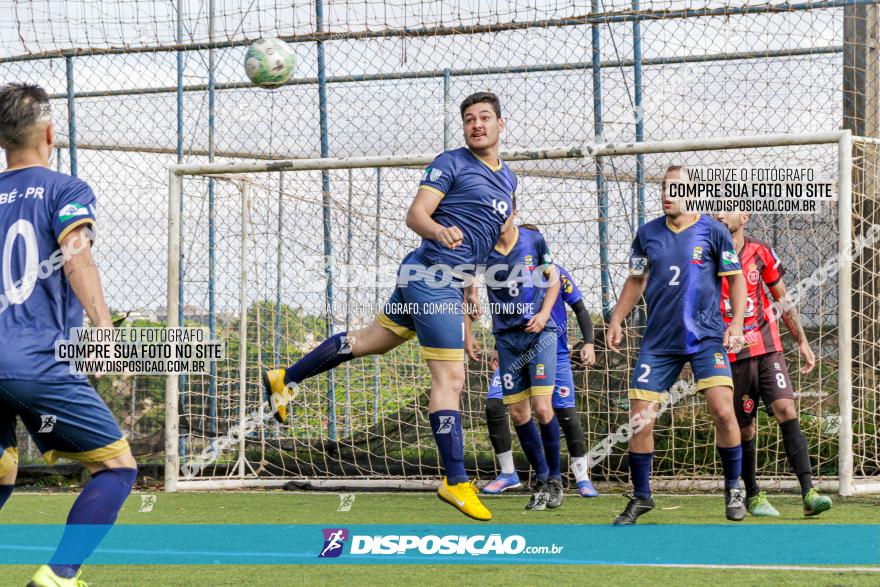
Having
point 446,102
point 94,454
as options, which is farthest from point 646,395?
point 446,102

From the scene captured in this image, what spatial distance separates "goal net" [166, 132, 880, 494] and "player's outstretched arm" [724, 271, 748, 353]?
70.2 inches

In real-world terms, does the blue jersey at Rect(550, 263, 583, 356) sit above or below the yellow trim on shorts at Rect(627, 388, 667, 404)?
above

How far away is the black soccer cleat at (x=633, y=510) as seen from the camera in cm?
634

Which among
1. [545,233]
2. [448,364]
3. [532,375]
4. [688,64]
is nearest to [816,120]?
[688,64]

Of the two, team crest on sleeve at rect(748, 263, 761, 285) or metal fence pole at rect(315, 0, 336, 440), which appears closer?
team crest on sleeve at rect(748, 263, 761, 285)

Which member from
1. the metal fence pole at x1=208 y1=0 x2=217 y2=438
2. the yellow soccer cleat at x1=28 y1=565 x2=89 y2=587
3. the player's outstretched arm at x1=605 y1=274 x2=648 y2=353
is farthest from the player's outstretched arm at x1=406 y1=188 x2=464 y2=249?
the metal fence pole at x1=208 y1=0 x2=217 y2=438

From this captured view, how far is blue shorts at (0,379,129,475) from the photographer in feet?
12.5

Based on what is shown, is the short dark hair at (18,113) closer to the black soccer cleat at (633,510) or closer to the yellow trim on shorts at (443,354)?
the yellow trim on shorts at (443,354)

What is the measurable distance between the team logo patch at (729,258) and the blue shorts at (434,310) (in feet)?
6.13

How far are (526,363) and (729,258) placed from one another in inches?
70.2

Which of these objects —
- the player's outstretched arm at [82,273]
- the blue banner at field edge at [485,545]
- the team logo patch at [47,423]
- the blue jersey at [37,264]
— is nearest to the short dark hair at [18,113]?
the blue jersey at [37,264]

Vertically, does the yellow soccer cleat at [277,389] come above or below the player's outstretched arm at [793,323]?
below

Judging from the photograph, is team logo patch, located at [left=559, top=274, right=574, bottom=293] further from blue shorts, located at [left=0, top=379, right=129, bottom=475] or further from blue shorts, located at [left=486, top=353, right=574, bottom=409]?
blue shorts, located at [left=0, top=379, right=129, bottom=475]

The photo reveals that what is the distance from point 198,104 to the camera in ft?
36.8
